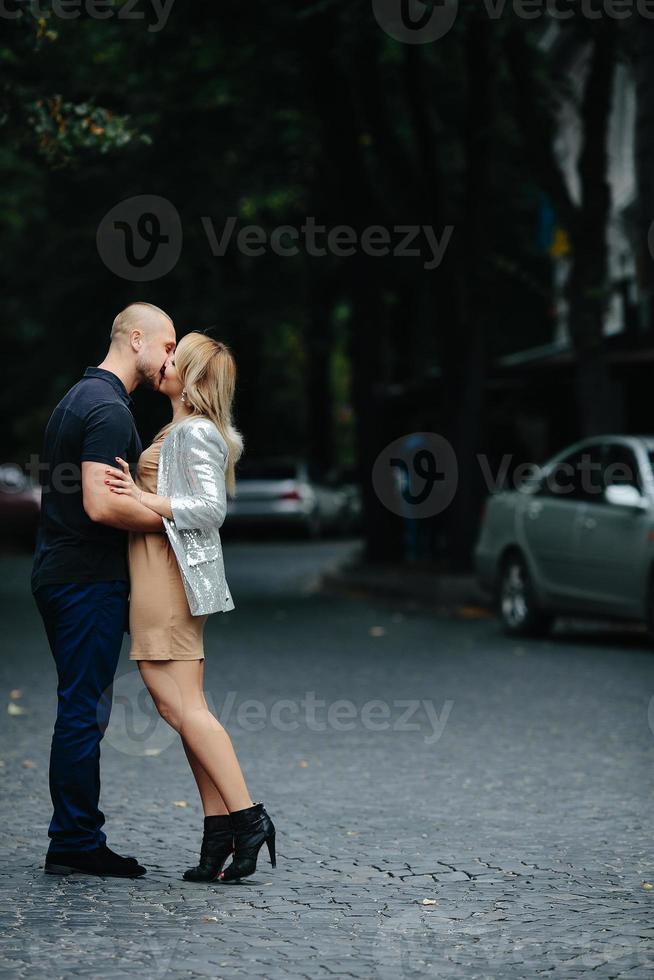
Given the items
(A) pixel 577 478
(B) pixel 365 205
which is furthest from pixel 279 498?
(A) pixel 577 478

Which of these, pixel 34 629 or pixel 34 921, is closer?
pixel 34 921

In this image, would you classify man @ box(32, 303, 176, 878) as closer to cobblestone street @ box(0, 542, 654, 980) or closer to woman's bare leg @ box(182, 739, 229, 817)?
cobblestone street @ box(0, 542, 654, 980)

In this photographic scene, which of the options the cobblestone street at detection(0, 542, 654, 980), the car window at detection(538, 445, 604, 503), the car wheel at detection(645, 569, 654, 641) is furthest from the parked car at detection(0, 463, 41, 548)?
the car wheel at detection(645, 569, 654, 641)

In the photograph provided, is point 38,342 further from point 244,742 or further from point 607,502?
point 244,742

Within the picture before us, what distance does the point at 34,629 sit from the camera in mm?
16172

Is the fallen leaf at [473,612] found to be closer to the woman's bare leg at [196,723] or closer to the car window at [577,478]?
the car window at [577,478]

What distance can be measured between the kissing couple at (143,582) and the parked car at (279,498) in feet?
86.0

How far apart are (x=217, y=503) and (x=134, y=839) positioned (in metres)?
1.55

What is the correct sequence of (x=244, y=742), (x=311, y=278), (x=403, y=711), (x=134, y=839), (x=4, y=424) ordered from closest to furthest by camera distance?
1. (x=134, y=839)
2. (x=244, y=742)
3. (x=403, y=711)
4. (x=311, y=278)
5. (x=4, y=424)

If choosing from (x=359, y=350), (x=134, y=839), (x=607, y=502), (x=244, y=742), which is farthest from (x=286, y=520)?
(x=134, y=839)

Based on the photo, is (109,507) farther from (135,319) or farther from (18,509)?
(18,509)

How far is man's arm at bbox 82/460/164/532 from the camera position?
19.2 ft

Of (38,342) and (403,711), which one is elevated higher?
(38,342)

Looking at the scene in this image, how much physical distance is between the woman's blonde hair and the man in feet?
0.58
